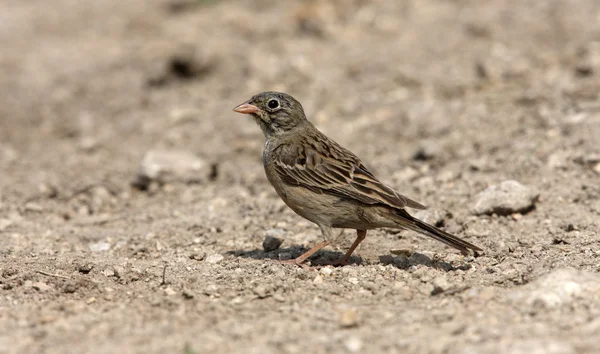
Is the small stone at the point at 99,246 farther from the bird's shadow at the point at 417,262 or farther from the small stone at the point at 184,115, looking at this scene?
the small stone at the point at 184,115

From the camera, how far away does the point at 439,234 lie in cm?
649

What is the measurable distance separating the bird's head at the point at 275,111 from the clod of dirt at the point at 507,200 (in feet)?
6.19

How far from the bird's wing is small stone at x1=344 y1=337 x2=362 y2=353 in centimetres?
185

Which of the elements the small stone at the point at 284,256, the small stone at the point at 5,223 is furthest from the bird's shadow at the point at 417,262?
the small stone at the point at 5,223

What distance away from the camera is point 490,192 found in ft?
26.0

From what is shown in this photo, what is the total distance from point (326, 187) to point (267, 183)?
279 cm

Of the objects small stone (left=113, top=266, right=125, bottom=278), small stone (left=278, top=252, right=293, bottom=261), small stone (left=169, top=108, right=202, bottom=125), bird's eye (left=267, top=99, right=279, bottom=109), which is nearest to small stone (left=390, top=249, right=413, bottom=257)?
small stone (left=278, top=252, right=293, bottom=261)

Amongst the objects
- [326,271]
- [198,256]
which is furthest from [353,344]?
[198,256]

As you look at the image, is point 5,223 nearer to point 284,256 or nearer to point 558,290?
point 284,256

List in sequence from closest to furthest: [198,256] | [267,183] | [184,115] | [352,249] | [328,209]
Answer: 1. [328,209]
2. [352,249]
3. [198,256]
4. [267,183]
5. [184,115]

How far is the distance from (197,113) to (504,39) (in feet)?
15.2

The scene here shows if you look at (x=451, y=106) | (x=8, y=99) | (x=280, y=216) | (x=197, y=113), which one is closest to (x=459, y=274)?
(x=280, y=216)

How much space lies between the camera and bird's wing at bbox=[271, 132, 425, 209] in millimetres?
6812

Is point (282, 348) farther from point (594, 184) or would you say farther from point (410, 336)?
point (594, 184)
